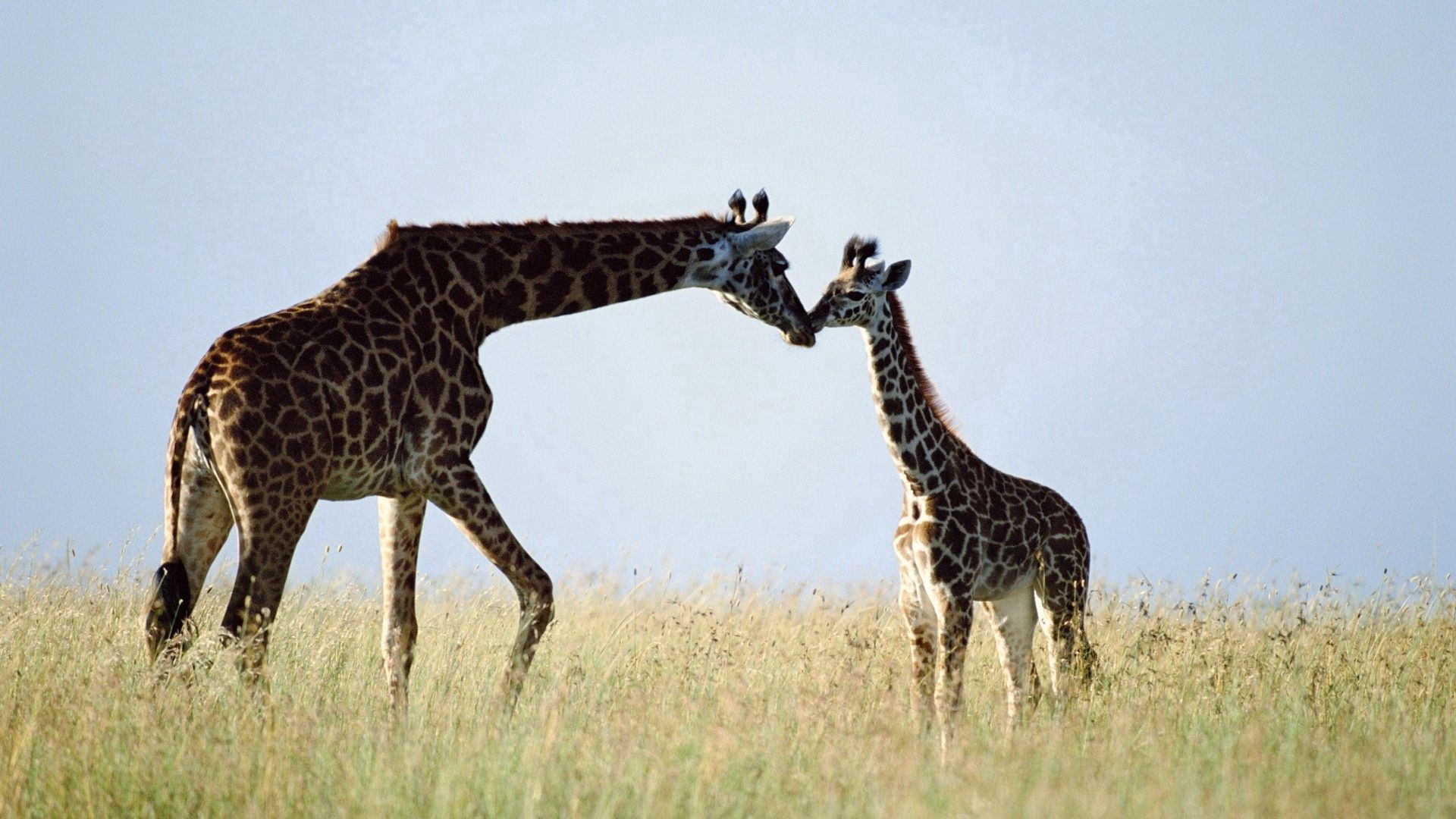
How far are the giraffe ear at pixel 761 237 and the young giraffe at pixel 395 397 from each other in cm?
1

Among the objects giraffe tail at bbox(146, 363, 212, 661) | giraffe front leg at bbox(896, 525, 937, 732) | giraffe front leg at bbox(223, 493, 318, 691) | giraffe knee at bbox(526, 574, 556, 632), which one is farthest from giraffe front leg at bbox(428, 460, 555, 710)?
giraffe front leg at bbox(896, 525, 937, 732)

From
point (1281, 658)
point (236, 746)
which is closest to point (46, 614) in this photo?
point (236, 746)

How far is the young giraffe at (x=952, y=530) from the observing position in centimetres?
1015

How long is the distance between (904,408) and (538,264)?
9.64 ft

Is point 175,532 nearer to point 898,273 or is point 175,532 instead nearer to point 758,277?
point 758,277

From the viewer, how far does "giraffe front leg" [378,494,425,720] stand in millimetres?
9938

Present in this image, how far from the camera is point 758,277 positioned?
37.4 feet

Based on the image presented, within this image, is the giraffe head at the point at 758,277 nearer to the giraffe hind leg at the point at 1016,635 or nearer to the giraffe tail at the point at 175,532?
the giraffe hind leg at the point at 1016,635

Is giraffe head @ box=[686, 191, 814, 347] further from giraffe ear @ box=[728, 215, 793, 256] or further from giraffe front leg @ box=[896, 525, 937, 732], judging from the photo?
giraffe front leg @ box=[896, 525, 937, 732]

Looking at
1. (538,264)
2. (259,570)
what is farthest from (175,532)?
(538,264)

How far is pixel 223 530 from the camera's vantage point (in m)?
9.40

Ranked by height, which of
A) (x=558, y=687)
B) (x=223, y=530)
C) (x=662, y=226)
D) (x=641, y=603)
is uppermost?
(x=662, y=226)

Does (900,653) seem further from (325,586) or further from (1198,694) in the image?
(325,586)

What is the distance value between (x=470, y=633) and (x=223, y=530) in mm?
4543
